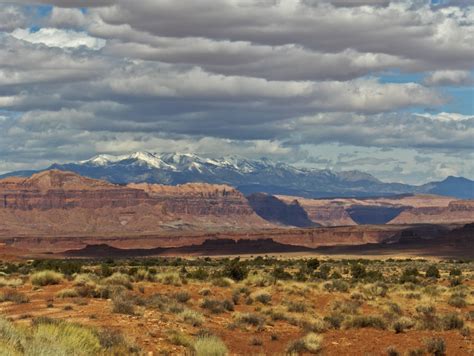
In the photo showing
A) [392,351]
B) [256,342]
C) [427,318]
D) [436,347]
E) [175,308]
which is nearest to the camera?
[392,351]

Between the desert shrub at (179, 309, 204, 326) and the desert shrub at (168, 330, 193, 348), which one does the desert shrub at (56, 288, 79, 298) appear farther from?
the desert shrub at (168, 330, 193, 348)

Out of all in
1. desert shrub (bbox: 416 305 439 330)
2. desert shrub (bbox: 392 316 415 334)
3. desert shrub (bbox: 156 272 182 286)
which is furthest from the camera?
desert shrub (bbox: 156 272 182 286)

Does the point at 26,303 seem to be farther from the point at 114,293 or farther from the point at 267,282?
the point at 267,282

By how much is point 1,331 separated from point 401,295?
27.6 m

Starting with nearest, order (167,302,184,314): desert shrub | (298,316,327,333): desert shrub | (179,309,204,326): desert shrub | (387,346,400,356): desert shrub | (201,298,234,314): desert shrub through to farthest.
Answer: (387,346,400,356): desert shrub → (179,309,204,326): desert shrub → (298,316,327,333): desert shrub → (167,302,184,314): desert shrub → (201,298,234,314): desert shrub

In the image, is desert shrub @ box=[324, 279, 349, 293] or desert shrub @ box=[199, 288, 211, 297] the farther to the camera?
desert shrub @ box=[324, 279, 349, 293]

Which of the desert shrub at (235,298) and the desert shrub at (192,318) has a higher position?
the desert shrub at (192,318)

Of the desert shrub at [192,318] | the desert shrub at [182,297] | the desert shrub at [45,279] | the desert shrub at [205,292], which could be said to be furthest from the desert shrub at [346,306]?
the desert shrub at [45,279]

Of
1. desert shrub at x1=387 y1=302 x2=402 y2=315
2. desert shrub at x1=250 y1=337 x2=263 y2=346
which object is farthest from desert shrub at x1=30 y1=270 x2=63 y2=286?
desert shrub at x1=387 y1=302 x2=402 y2=315

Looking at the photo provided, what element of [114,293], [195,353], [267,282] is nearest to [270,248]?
[267,282]

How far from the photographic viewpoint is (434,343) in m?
23.6

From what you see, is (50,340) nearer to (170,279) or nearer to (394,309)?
(394,309)

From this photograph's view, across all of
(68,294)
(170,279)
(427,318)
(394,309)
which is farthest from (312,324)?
(170,279)

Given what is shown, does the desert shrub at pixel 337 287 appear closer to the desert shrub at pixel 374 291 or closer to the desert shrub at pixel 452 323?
the desert shrub at pixel 374 291
